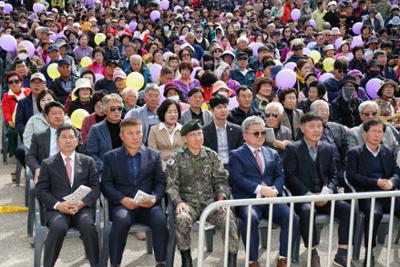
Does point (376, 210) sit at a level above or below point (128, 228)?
above

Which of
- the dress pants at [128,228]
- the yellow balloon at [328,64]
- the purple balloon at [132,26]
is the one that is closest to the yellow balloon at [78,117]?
the dress pants at [128,228]

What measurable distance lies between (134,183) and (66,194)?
0.61 m

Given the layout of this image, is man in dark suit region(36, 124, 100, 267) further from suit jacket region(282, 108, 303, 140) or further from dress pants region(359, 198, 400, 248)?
suit jacket region(282, 108, 303, 140)

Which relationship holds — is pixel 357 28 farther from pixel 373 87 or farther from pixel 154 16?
pixel 373 87

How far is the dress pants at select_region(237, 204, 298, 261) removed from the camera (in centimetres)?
545

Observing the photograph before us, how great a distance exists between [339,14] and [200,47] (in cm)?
615

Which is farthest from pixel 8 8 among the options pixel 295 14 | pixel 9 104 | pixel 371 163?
pixel 371 163

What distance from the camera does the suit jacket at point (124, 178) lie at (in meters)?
5.74

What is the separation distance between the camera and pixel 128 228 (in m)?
5.45

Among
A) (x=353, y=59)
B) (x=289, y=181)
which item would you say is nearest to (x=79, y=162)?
(x=289, y=181)

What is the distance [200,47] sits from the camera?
46.4ft

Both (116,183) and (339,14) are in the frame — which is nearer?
(116,183)

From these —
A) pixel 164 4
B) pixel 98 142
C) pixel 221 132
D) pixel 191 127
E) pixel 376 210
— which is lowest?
pixel 376 210

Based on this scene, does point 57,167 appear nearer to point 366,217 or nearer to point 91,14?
point 366,217
